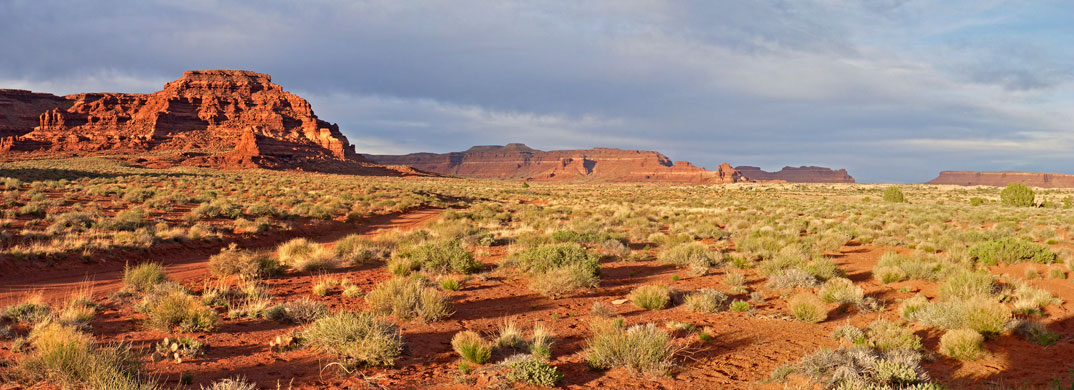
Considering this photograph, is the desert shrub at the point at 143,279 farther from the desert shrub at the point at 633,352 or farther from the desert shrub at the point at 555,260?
the desert shrub at the point at 633,352

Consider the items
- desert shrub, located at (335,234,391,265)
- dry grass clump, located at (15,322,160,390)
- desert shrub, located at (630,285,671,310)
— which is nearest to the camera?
dry grass clump, located at (15,322,160,390)

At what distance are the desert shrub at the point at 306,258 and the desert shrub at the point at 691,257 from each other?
28.1 ft

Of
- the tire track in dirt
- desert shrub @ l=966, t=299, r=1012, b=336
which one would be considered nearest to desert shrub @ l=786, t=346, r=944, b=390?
desert shrub @ l=966, t=299, r=1012, b=336

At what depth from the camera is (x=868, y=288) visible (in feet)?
32.8

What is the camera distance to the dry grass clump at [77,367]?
165 inches

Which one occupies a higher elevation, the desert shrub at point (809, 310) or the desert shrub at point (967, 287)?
the desert shrub at point (967, 287)

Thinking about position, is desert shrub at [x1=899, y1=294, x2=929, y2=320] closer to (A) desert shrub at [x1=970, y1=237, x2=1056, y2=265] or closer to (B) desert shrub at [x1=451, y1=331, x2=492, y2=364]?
(A) desert shrub at [x1=970, y1=237, x2=1056, y2=265]

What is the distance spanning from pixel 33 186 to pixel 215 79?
129m

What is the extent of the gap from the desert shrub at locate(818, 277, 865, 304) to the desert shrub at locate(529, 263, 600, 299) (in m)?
4.22

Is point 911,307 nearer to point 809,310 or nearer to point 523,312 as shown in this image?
point 809,310

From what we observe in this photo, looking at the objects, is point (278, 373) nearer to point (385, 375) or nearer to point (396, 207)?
point (385, 375)

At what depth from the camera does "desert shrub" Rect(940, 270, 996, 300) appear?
8414mm

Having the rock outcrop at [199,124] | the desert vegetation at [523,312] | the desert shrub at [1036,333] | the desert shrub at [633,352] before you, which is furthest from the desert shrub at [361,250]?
the rock outcrop at [199,124]

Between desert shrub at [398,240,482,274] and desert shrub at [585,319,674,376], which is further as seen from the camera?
desert shrub at [398,240,482,274]
